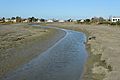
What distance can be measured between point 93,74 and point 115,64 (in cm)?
245

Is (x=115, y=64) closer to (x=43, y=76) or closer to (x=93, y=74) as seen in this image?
(x=93, y=74)

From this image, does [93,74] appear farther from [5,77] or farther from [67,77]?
[5,77]

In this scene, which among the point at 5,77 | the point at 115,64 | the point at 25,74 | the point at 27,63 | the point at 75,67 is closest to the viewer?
the point at 5,77

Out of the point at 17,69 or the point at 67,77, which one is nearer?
the point at 67,77

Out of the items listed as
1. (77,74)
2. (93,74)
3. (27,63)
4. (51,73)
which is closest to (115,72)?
(93,74)

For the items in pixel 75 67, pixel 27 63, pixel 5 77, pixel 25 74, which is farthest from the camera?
pixel 27 63

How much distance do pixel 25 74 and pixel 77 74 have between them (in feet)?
9.41

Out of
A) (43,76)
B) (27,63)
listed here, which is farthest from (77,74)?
(27,63)

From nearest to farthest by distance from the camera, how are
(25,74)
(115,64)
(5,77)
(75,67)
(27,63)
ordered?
(5,77) < (25,74) < (115,64) < (75,67) < (27,63)

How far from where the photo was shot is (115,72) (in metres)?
14.0

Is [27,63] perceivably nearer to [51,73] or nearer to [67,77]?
[51,73]

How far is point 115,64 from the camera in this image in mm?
16281

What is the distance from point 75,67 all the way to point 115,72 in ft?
14.2

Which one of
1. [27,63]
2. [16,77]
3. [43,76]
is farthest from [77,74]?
[27,63]
